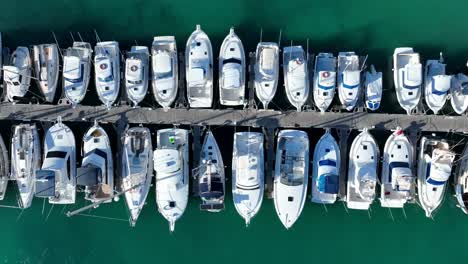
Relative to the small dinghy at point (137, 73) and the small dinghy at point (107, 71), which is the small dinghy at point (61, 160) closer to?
the small dinghy at point (107, 71)

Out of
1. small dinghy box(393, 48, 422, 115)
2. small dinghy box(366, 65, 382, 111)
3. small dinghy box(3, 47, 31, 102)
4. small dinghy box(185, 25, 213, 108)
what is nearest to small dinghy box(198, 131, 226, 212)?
small dinghy box(185, 25, 213, 108)

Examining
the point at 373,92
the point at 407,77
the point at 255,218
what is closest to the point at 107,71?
the point at 255,218

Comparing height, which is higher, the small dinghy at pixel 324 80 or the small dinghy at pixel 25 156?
the small dinghy at pixel 324 80

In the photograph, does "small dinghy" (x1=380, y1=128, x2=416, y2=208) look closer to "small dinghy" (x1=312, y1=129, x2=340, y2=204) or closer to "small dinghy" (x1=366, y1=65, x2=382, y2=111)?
"small dinghy" (x1=366, y1=65, x2=382, y2=111)

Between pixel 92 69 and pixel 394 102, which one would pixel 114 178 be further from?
pixel 394 102

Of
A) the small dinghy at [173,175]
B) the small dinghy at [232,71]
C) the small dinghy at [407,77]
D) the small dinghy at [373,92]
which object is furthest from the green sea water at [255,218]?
the small dinghy at [373,92]

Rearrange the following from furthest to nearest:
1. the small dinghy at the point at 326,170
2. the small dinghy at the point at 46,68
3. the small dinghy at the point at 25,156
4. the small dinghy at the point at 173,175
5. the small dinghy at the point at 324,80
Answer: the small dinghy at the point at 46,68 < the small dinghy at the point at 25,156 < the small dinghy at the point at 324,80 < the small dinghy at the point at 173,175 < the small dinghy at the point at 326,170

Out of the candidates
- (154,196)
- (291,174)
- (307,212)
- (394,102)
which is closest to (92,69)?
(154,196)
